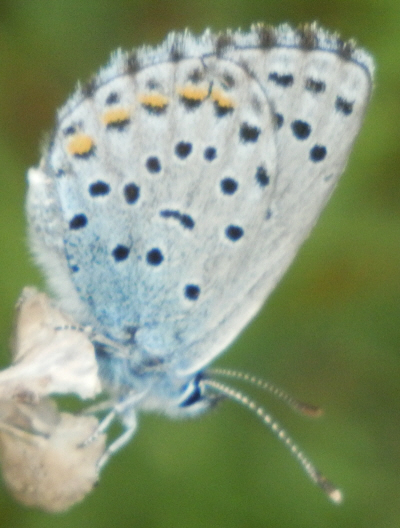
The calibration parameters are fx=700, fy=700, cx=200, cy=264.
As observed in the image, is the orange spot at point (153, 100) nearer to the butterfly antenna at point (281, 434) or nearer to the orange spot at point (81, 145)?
the orange spot at point (81, 145)

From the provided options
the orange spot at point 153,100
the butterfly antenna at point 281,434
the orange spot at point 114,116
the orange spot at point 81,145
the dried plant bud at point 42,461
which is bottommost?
the dried plant bud at point 42,461

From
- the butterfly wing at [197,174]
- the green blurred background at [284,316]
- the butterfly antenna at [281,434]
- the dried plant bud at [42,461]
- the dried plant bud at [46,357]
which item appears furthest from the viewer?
the green blurred background at [284,316]

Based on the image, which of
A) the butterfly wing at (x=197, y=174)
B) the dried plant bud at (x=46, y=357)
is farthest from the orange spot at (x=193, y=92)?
the dried plant bud at (x=46, y=357)

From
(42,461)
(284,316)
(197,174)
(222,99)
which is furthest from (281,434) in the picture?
(284,316)

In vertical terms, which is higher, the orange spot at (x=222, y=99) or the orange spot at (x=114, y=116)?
the orange spot at (x=222, y=99)

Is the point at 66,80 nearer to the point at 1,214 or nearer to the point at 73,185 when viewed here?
the point at 1,214

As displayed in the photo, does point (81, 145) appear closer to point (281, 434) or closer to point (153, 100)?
point (153, 100)

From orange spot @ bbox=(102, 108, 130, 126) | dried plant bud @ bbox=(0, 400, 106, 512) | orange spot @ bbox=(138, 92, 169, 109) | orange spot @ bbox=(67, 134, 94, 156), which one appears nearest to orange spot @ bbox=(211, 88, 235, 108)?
orange spot @ bbox=(138, 92, 169, 109)
